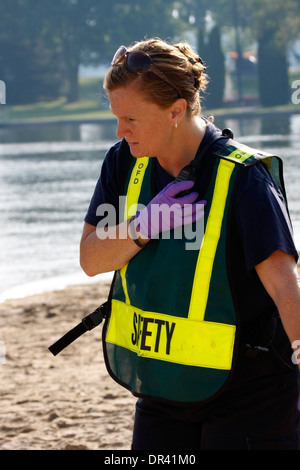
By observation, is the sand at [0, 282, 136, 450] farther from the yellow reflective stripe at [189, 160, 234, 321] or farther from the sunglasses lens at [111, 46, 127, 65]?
the sunglasses lens at [111, 46, 127, 65]

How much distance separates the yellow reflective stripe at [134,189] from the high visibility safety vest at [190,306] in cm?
4

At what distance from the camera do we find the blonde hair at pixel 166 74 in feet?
7.33

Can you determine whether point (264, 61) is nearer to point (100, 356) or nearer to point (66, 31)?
point (66, 31)

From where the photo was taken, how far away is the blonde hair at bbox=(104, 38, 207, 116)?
2234mm

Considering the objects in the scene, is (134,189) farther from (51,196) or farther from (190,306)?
(51,196)

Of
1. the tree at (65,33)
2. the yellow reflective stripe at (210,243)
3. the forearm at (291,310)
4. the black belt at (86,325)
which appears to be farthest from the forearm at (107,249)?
the tree at (65,33)

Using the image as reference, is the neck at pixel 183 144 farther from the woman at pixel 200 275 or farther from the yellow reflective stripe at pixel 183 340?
the yellow reflective stripe at pixel 183 340

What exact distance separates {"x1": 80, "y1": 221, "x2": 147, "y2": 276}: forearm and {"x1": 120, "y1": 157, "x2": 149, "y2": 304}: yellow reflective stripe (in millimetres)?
43

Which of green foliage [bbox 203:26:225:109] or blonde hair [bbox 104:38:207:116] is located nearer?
blonde hair [bbox 104:38:207:116]

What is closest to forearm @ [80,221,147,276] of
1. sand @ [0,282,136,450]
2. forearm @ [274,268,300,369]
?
forearm @ [274,268,300,369]

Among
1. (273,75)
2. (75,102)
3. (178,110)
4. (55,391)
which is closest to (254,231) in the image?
(178,110)

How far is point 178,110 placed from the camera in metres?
2.28

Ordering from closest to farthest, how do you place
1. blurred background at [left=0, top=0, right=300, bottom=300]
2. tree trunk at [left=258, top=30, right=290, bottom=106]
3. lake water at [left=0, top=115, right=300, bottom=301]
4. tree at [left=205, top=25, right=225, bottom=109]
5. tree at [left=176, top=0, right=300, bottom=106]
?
1. lake water at [left=0, top=115, right=300, bottom=301]
2. blurred background at [left=0, top=0, right=300, bottom=300]
3. tree at [left=205, top=25, right=225, bottom=109]
4. tree trunk at [left=258, top=30, right=290, bottom=106]
5. tree at [left=176, top=0, right=300, bottom=106]

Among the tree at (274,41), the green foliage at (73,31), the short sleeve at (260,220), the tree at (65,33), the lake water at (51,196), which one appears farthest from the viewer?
the tree at (65,33)
